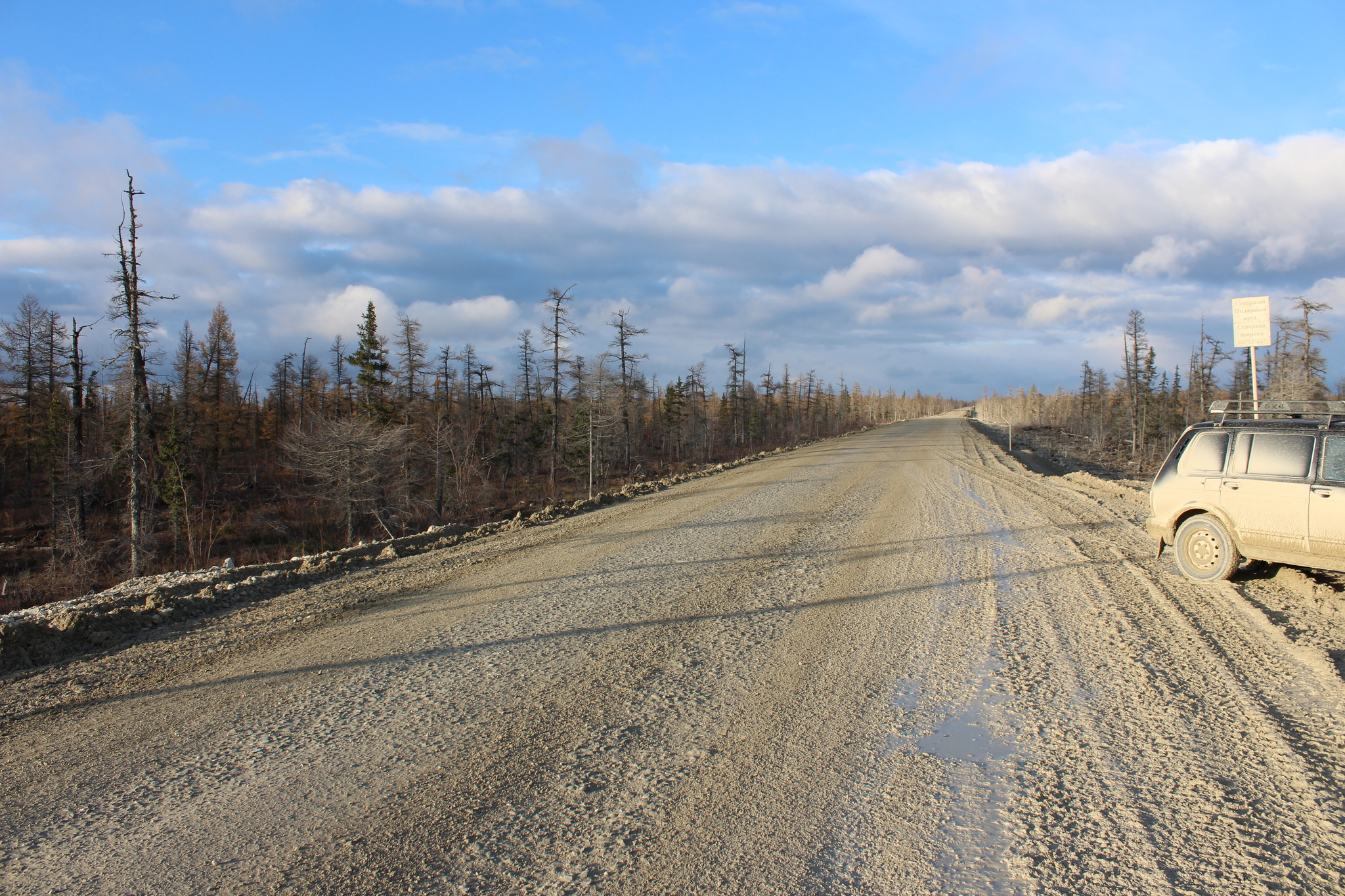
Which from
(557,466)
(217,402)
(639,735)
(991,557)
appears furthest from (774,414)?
(639,735)

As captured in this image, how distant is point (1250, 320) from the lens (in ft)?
37.2

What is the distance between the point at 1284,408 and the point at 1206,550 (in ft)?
5.82

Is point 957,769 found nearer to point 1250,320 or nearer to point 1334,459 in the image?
point 1334,459

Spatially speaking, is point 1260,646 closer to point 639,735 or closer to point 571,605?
point 639,735

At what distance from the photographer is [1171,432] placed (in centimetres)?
6278

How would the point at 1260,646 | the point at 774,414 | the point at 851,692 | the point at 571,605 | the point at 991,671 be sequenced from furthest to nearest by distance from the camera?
the point at 774,414 → the point at 571,605 → the point at 1260,646 → the point at 991,671 → the point at 851,692

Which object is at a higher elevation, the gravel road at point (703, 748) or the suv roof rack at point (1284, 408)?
the suv roof rack at point (1284, 408)

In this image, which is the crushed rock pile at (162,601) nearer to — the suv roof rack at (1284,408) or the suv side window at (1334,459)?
the suv roof rack at (1284,408)

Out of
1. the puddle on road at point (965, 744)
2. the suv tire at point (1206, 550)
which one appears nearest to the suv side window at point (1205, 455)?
the suv tire at point (1206, 550)

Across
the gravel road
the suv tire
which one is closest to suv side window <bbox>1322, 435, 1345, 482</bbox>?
the suv tire

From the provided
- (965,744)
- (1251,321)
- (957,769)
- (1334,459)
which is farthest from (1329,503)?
(1251,321)

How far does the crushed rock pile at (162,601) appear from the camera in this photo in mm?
5613

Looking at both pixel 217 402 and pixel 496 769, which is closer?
pixel 496 769

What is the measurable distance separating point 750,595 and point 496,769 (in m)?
3.98
